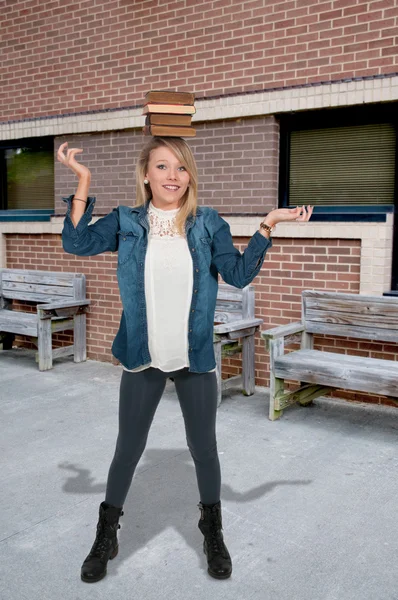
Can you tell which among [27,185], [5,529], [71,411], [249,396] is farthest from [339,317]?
[27,185]

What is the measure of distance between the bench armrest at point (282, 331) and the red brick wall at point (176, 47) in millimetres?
2228

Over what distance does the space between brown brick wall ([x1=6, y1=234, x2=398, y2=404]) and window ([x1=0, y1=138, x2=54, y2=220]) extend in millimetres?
1040

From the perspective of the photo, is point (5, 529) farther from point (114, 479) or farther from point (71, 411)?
point (71, 411)

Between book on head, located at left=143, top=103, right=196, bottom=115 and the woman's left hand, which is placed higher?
book on head, located at left=143, top=103, right=196, bottom=115

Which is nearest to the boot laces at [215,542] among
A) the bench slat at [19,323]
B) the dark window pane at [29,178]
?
the bench slat at [19,323]

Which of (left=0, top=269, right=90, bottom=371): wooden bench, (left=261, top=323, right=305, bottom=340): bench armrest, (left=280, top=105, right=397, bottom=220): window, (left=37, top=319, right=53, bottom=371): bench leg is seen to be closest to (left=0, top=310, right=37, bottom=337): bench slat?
(left=0, top=269, right=90, bottom=371): wooden bench

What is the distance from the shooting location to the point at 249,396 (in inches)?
240

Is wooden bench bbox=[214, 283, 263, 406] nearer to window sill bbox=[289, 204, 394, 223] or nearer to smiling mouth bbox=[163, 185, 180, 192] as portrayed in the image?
window sill bbox=[289, 204, 394, 223]

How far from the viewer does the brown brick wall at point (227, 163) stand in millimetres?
6156

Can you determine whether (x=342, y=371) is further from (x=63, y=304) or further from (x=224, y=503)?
(x=63, y=304)

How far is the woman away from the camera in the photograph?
282 centimetres

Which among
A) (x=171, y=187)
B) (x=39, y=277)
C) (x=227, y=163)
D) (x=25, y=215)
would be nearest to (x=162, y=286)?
(x=171, y=187)

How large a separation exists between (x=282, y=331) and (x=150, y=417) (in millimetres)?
2620

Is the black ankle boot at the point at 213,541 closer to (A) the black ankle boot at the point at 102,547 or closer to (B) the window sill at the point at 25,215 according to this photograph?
(A) the black ankle boot at the point at 102,547
